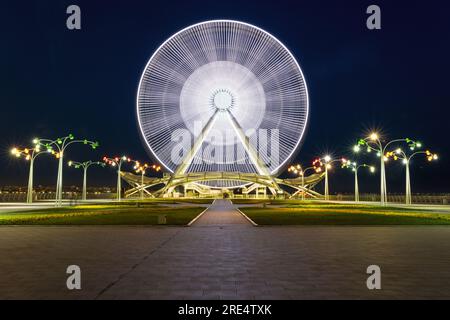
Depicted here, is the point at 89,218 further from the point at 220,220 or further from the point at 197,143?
the point at 197,143

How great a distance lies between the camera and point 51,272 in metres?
9.80

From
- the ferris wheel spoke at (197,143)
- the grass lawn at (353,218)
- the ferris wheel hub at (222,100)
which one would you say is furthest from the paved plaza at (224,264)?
the ferris wheel spoke at (197,143)

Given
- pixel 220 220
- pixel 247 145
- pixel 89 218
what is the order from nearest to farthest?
pixel 220 220 < pixel 89 218 < pixel 247 145

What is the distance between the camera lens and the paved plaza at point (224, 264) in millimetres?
8000

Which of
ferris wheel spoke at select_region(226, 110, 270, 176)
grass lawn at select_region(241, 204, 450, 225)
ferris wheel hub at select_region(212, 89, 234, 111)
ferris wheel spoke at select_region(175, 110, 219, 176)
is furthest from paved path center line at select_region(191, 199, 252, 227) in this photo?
ferris wheel spoke at select_region(175, 110, 219, 176)

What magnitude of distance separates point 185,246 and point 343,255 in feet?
15.8

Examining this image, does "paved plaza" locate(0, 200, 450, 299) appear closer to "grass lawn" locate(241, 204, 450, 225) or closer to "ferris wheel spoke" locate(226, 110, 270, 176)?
"grass lawn" locate(241, 204, 450, 225)

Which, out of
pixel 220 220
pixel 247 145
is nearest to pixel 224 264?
pixel 220 220

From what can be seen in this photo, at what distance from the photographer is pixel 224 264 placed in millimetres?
10977

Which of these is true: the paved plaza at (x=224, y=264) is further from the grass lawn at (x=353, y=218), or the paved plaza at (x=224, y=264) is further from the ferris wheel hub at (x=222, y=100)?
the ferris wheel hub at (x=222, y=100)

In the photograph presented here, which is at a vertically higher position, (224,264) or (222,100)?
(222,100)
